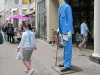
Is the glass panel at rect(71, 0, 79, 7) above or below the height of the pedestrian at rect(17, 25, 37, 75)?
above

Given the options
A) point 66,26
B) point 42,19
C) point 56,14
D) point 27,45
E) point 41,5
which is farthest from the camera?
point 41,5

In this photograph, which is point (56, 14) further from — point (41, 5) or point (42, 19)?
point (41, 5)

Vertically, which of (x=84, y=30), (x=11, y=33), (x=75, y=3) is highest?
(x=75, y=3)

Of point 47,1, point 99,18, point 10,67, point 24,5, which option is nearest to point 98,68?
point 99,18

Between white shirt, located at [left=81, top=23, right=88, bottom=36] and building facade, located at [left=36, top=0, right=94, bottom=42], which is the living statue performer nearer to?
white shirt, located at [left=81, top=23, right=88, bottom=36]

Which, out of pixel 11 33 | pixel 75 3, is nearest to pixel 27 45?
pixel 75 3

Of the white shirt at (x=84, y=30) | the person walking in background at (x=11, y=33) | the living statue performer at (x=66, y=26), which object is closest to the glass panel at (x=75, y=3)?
the white shirt at (x=84, y=30)

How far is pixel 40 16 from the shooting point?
22.9 meters

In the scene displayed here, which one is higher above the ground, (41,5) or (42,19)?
(41,5)

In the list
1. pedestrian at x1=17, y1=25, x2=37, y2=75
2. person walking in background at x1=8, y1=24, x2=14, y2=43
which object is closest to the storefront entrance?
person walking in background at x1=8, y1=24, x2=14, y2=43

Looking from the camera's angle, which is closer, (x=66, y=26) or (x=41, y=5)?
(x=66, y=26)

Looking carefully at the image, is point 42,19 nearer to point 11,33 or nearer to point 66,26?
point 11,33

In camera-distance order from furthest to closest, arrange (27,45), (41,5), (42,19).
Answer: (41,5) → (42,19) → (27,45)

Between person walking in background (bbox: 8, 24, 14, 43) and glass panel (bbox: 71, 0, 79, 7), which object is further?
person walking in background (bbox: 8, 24, 14, 43)
